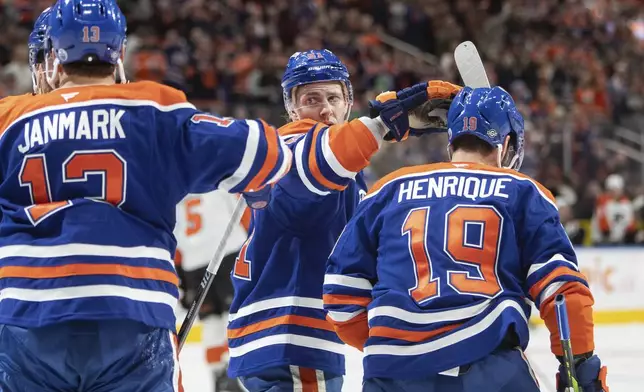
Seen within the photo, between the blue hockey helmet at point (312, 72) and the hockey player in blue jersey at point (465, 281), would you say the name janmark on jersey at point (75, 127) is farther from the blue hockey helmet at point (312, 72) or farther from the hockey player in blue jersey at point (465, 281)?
the blue hockey helmet at point (312, 72)

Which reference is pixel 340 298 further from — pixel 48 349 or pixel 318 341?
pixel 48 349

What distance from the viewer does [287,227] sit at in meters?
3.13

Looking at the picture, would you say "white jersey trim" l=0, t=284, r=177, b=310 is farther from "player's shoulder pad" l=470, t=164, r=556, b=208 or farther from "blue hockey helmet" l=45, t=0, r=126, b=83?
"player's shoulder pad" l=470, t=164, r=556, b=208

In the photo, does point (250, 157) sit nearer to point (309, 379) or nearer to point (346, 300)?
point (346, 300)

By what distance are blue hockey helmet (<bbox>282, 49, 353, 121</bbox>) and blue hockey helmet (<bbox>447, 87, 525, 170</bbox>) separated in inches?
25.5

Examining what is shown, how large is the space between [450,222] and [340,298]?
1.15ft

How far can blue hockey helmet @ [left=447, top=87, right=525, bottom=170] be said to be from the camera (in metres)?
2.68

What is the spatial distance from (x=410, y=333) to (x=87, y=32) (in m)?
0.96

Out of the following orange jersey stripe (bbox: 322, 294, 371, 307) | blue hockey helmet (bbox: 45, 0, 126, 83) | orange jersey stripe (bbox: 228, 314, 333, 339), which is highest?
blue hockey helmet (bbox: 45, 0, 126, 83)

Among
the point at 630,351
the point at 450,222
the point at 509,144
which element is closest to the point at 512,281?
the point at 450,222

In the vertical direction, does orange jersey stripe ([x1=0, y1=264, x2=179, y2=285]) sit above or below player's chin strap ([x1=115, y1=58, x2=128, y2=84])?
below

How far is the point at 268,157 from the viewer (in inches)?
96.4

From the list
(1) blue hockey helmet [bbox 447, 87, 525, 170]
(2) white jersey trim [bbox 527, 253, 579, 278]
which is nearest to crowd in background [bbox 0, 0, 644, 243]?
(1) blue hockey helmet [bbox 447, 87, 525, 170]

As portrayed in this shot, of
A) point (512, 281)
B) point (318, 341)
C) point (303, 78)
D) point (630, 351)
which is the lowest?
point (630, 351)
